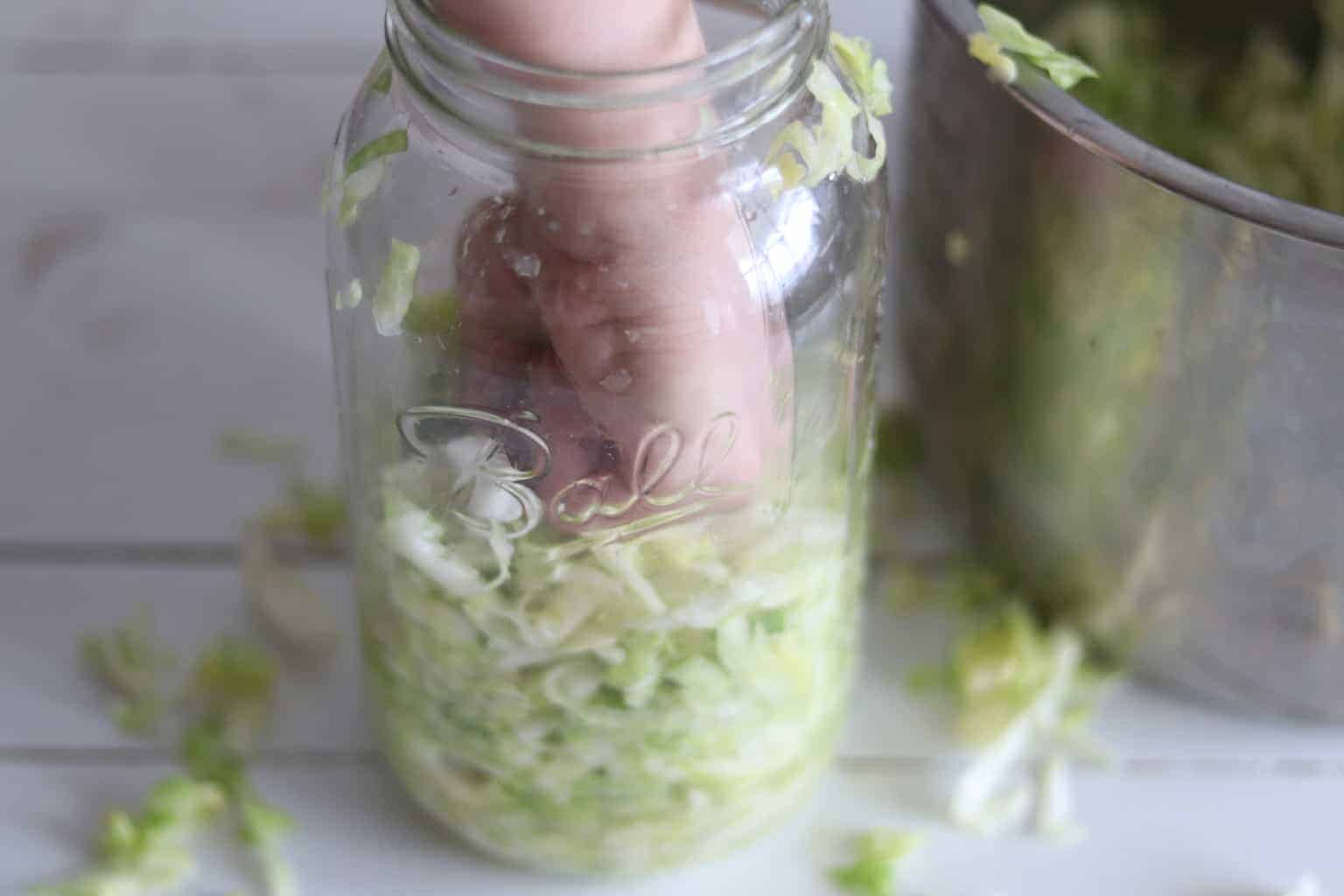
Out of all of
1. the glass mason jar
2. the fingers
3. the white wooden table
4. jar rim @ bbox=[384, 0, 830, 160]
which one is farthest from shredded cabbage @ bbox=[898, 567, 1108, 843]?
jar rim @ bbox=[384, 0, 830, 160]

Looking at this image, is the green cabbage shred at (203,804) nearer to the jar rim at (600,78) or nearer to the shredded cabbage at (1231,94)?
the jar rim at (600,78)

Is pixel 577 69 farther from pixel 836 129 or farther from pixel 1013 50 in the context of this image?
pixel 1013 50

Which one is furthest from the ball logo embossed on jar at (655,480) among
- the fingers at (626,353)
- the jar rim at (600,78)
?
the jar rim at (600,78)

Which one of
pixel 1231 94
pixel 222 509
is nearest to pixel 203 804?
pixel 222 509

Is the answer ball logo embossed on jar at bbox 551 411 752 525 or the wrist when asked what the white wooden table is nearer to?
ball logo embossed on jar at bbox 551 411 752 525

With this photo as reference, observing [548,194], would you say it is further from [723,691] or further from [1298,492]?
[1298,492]

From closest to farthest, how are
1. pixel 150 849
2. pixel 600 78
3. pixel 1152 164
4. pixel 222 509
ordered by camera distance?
pixel 600 78
pixel 1152 164
pixel 150 849
pixel 222 509
